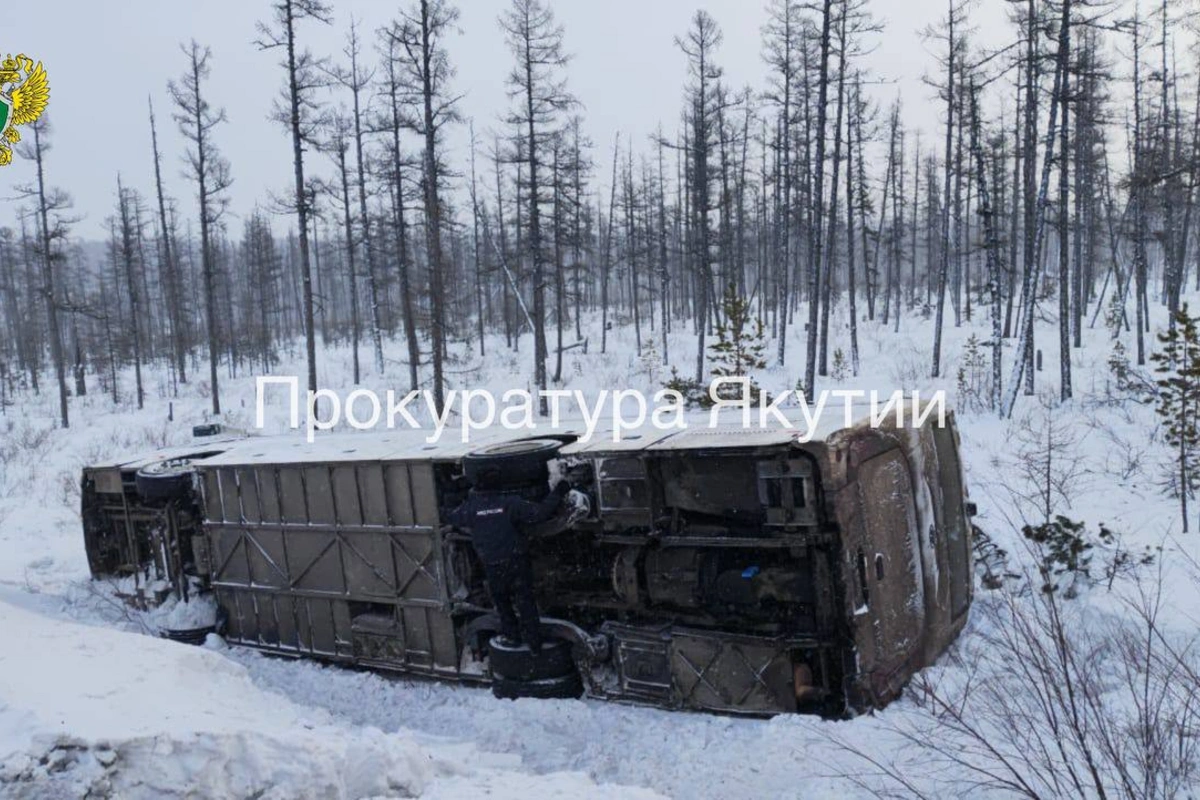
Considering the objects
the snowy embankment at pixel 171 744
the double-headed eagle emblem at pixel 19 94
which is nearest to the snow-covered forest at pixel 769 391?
the snowy embankment at pixel 171 744

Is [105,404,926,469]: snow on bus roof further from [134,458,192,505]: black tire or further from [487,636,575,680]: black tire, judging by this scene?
[487,636,575,680]: black tire

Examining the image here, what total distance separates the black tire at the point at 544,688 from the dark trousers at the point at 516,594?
34cm

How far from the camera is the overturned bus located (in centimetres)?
621

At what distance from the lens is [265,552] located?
9305mm

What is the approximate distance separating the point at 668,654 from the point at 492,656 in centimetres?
172

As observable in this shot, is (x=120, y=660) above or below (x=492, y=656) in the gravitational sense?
above

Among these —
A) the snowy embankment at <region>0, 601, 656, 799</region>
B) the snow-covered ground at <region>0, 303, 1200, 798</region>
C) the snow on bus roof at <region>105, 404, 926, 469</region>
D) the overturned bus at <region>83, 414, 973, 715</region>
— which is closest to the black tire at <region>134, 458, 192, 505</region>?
the snow on bus roof at <region>105, 404, 926, 469</region>

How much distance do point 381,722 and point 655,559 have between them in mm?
3101

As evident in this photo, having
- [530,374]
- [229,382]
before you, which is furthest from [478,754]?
[229,382]

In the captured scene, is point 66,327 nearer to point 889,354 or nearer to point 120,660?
point 889,354

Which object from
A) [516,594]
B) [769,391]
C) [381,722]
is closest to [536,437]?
[516,594]

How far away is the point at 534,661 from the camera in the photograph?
7332mm

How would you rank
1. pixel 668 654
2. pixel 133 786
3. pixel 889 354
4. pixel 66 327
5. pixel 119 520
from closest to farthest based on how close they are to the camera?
1. pixel 133 786
2. pixel 668 654
3. pixel 119 520
4. pixel 889 354
5. pixel 66 327

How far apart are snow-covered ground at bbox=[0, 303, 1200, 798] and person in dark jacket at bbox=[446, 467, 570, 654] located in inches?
35.1
